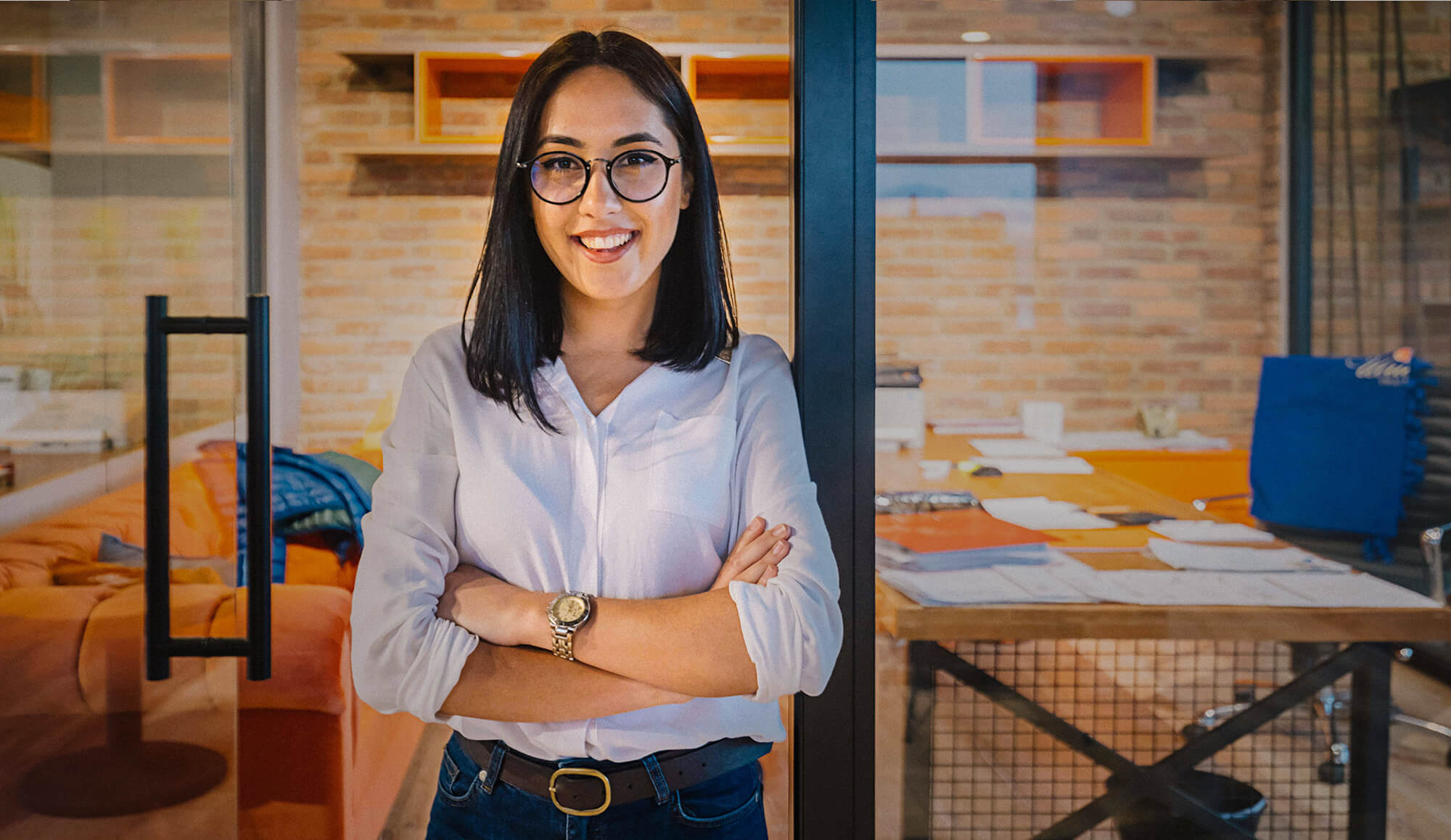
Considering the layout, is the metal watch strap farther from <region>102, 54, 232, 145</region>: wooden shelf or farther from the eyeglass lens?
<region>102, 54, 232, 145</region>: wooden shelf

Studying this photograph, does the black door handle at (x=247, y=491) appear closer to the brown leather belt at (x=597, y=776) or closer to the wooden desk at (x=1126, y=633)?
the brown leather belt at (x=597, y=776)

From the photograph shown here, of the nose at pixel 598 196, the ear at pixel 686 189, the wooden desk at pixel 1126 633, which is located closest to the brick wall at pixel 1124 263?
the wooden desk at pixel 1126 633

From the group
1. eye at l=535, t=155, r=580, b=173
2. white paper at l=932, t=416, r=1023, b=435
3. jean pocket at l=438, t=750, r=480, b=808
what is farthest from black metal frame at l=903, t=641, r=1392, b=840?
eye at l=535, t=155, r=580, b=173

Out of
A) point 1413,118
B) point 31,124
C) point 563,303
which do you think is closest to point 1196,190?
point 1413,118

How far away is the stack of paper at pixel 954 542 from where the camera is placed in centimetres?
164

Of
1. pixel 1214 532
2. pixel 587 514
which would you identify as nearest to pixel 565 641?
pixel 587 514

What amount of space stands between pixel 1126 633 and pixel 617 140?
1093mm

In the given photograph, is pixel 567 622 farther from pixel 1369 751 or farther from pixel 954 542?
pixel 1369 751

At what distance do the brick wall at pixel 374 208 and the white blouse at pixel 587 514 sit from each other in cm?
10

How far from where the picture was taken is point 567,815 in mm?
1403

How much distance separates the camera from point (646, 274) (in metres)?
1.44

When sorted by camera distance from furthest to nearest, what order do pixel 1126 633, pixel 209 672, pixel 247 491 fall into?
1. pixel 1126 633
2. pixel 209 672
3. pixel 247 491

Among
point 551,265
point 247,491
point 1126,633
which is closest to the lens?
point 247,491

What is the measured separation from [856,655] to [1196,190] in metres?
0.91
